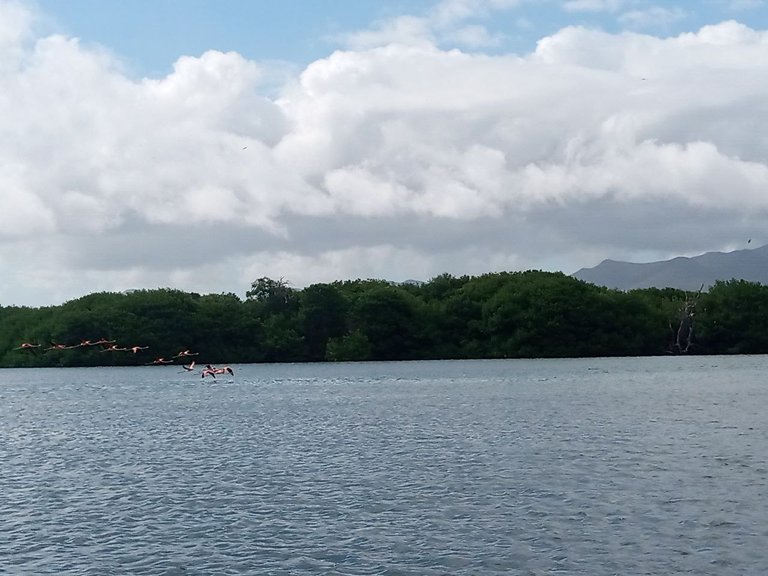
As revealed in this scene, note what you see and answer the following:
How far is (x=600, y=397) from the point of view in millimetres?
70688

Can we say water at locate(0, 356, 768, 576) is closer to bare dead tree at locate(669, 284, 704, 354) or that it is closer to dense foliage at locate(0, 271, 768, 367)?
dense foliage at locate(0, 271, 768, 367)

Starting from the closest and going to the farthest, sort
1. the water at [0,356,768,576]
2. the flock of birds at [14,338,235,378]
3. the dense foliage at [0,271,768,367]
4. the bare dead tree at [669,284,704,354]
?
the water at [0,356,768,576], the flock of birds at [14,338,235,378], the dense foliage at [0,271,768,367], the bare dead tree at [669,284,704,354]

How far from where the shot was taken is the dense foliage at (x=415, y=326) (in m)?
148

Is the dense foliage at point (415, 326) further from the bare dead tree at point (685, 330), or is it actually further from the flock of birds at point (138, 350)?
the flock of birds at point (138, 350)

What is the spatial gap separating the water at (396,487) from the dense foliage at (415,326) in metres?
77.2

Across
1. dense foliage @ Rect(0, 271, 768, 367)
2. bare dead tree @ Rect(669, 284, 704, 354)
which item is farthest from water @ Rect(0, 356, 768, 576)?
bare dead tree @ Rect(669, 284, 704, 354)

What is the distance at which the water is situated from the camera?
81.1 feet

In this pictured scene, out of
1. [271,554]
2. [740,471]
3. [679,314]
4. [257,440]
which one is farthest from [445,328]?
[271,554]

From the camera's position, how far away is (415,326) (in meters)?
152

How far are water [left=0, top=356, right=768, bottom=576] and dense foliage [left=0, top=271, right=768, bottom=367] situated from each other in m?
77.2

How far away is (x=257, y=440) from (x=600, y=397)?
2980 centimetres

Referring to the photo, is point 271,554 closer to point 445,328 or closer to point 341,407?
point 341,407

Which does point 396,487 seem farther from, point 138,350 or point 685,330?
point 685,330

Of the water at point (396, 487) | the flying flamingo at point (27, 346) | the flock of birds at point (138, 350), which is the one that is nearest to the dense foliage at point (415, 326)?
the flock of birds at point (138, 350)
